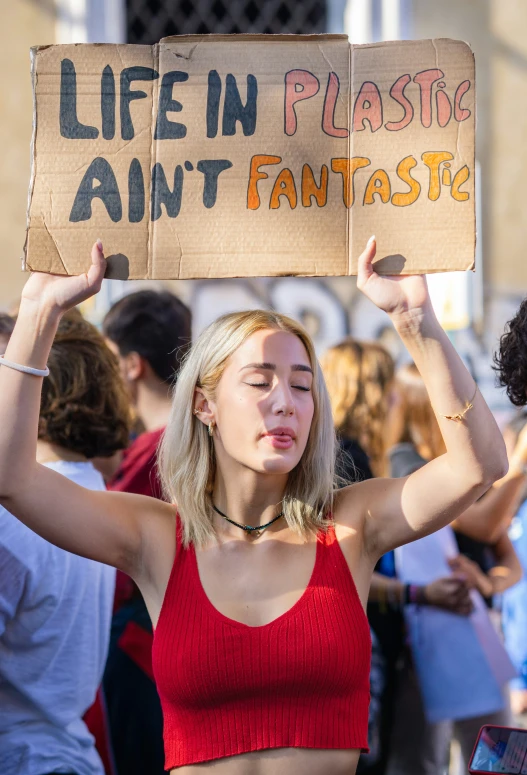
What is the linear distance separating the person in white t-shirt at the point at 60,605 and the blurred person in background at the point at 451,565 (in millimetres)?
1415

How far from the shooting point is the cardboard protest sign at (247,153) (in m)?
1.95

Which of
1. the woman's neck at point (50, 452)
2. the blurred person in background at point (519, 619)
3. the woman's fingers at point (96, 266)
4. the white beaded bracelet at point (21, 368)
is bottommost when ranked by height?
the blurred person in background at point (519, 619)

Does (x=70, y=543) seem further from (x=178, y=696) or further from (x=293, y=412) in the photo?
(x=293, y=412)

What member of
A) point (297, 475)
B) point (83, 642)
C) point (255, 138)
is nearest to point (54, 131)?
point (255, 138)

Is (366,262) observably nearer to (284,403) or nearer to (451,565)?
(284,403)

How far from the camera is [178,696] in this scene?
202 cm

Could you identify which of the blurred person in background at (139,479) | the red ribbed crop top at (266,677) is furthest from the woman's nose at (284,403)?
the blurred person in background at (139,479)

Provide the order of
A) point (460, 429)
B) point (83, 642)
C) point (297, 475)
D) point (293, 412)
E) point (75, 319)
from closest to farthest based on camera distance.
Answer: point (460, 429) → point (293, 412) → point (297, 475) → point (83, 642) → point (75, 319)

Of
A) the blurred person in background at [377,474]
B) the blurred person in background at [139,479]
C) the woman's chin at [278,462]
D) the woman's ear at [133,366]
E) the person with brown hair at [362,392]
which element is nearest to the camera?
the woman's chin at [278,462]

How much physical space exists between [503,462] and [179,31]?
5.84m

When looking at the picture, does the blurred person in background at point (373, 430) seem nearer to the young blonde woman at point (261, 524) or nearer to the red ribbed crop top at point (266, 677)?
the young blonde woman at point (261, 524)

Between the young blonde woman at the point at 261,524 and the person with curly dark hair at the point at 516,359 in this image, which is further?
the person with curly dark hair at the point at 516,359

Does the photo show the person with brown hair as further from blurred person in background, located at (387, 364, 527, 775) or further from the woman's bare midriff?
the woman's bare midriff

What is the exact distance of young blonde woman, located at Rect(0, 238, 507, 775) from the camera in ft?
6.47
